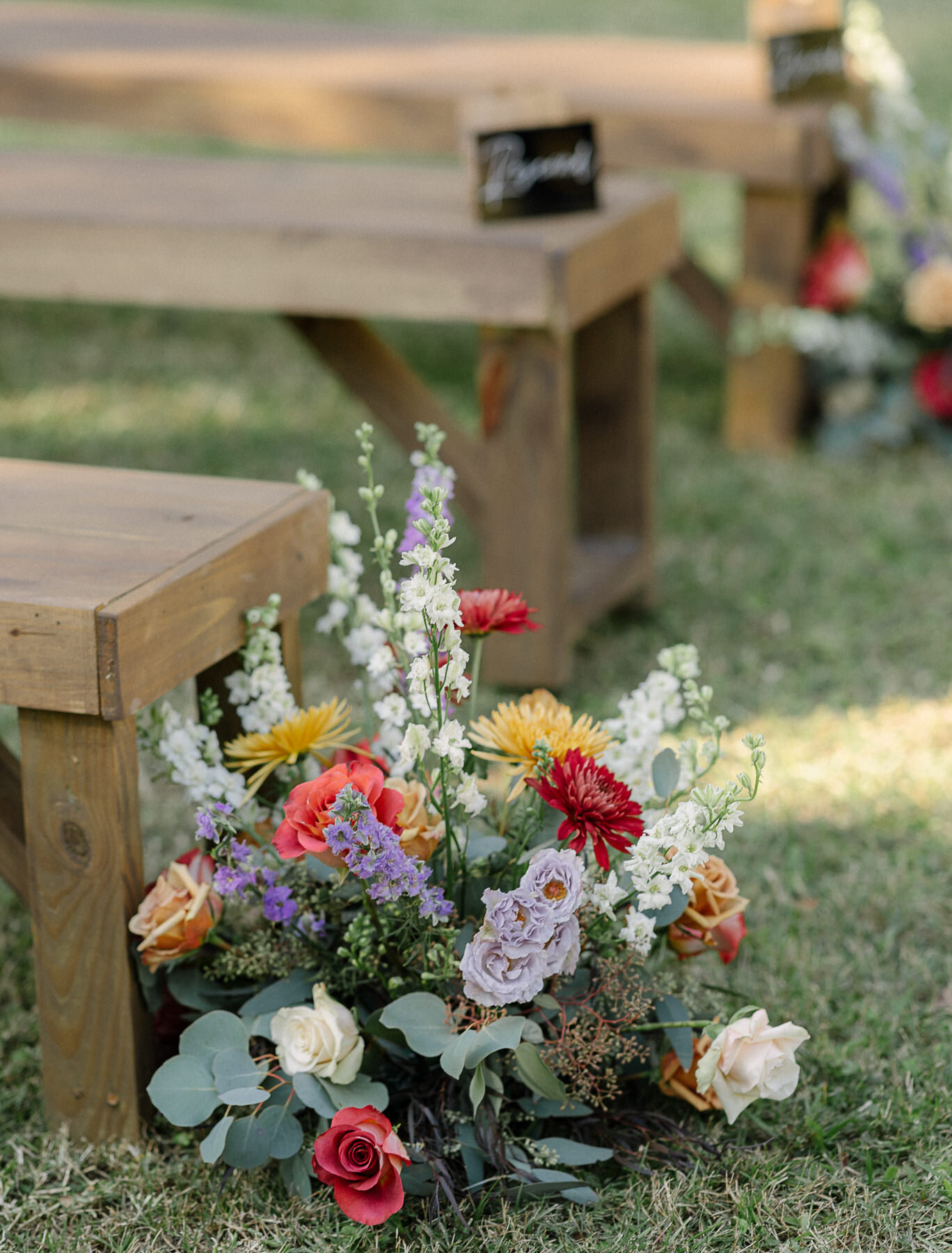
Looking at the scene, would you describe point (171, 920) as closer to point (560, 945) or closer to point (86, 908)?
point (86, 908)

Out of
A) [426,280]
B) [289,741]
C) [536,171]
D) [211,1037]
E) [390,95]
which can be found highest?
[390,95]

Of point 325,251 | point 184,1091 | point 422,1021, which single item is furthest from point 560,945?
point 325,251

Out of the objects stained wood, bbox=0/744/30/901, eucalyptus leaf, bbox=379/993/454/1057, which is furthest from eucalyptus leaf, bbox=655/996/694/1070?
stained wood, bbox=0/744/30/901

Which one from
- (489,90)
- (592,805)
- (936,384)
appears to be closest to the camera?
(592,805)

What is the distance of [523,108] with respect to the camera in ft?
7.21

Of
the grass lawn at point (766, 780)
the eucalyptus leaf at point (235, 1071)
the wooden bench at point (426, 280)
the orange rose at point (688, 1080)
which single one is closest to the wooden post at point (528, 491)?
the wooden bench at point (426, 280)

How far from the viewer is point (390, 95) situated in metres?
3.13

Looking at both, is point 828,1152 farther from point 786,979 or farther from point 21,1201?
point 21,1201

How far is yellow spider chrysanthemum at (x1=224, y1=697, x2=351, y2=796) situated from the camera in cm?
142

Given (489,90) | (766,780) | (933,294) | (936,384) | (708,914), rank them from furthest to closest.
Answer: (936,384), (933,294), (489,90), (766,780), (708,914)

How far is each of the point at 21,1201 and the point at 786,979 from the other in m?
0.83

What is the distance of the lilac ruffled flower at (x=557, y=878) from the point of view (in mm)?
1252

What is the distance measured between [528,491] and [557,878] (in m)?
1.12

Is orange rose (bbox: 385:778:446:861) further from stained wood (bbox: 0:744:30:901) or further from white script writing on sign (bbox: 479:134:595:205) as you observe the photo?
white script writing on sign (bbox: 479:134:595:205)
